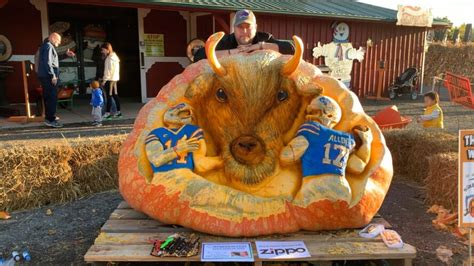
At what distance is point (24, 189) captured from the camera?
475 cm

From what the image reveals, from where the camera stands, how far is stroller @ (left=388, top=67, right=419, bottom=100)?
549 inches

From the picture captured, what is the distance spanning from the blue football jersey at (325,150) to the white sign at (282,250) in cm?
51

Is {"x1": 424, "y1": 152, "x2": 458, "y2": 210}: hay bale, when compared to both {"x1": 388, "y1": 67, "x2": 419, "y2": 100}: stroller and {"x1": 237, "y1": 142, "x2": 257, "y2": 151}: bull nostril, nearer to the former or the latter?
{"x1": 237, "y1": 142, "x2": 257, "y2": 151}: bull nostril

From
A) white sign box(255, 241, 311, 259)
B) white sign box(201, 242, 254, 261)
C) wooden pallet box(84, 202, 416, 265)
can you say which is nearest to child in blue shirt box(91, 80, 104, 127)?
wooden pallet box(84, 202, 416, 265)

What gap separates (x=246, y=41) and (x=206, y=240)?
6.06ft

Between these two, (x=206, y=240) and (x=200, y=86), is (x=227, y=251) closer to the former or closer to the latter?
(x=206, y=240)

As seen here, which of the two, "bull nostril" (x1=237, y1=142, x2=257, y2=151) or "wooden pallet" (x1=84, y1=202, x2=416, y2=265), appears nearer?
"wooden pallet" (x1=84, y1=202, x2=416, y2=265)

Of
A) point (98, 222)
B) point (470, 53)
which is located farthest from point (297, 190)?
point (470, 53)

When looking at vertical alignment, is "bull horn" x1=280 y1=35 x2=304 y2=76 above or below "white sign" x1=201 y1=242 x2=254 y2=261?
above

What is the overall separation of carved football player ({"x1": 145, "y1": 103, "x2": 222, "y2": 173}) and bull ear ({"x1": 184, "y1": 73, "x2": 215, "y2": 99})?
112 millimetres

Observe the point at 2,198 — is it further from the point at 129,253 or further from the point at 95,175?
the point at 129,253

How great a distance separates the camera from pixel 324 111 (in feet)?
10.6

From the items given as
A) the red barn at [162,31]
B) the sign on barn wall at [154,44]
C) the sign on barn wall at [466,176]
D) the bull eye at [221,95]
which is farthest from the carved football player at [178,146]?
the sign on barn wall at [154,44]

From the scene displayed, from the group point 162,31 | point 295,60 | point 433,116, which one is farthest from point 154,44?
point 295,60
